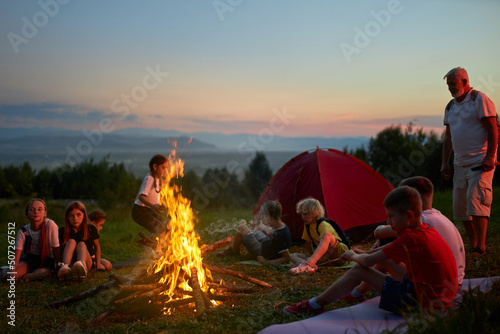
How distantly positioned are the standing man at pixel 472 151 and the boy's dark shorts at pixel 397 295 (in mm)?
2883

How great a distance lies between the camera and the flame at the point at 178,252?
4.64m

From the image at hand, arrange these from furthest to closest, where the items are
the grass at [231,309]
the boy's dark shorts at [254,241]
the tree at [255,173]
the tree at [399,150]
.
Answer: the tree at [255,173]
the tree at [399,150]
the boy's dark shorts at [254,241]
the grass at [231,309]

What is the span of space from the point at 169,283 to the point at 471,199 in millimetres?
4094

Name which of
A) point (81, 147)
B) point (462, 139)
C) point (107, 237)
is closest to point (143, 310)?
point (81, 147)

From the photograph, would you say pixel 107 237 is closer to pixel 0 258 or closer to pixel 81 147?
pixel 0 258

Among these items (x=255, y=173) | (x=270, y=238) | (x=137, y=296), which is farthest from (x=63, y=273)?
(x=255, y=173)

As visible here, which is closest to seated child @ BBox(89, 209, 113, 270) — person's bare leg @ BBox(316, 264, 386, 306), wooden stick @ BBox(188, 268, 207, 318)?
wooden stick @ BBox(188, 268, 207, 318)

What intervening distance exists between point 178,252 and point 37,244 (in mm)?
2511

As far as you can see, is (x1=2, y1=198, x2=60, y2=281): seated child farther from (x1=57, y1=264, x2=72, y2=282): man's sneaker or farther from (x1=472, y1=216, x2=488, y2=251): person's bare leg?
(x1=472, y1=216, x2=488, y2=251): person's bare leg

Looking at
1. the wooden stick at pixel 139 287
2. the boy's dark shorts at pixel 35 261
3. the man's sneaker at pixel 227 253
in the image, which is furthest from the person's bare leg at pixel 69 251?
the man's sneaker at pixel 227 253

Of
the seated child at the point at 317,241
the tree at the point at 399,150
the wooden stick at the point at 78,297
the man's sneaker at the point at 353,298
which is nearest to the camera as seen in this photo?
the man's sneaker at the point at 353,298

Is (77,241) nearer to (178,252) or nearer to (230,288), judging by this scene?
(178,252)

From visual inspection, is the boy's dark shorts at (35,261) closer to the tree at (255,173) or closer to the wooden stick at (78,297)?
the wooden stick at (78,297)

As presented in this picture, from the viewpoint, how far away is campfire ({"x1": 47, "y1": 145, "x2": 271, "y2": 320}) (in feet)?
14.1
